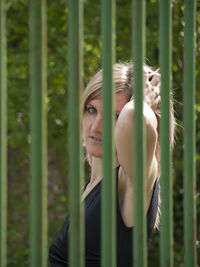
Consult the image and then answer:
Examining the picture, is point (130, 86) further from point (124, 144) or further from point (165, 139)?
point (165, 139)

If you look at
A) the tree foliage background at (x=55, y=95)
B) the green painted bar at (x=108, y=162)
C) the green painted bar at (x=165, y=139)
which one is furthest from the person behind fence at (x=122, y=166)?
the tree foliage background at (x=55, y=95)

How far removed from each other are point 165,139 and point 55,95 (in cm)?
456

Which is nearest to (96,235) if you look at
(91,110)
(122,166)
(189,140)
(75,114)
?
(122,166)

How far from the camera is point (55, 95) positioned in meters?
5.89

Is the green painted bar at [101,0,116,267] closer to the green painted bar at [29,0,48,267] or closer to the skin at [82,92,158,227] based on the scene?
the green painted bar at [29,0,48,267]

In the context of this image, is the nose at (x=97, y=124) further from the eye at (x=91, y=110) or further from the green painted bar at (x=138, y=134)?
the green painted bar at (x=138, y=134)

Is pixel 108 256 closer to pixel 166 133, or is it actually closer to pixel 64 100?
pixel 166 133

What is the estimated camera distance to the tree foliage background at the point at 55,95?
223 inches

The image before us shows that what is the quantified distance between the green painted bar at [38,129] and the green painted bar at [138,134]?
0.24m

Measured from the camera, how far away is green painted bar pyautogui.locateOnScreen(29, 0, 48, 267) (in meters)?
1.22

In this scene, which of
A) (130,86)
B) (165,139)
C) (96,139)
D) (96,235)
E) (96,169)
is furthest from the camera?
(96,169)

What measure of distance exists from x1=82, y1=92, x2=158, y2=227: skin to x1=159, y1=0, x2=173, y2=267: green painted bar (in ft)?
0.55

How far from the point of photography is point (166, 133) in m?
1.40

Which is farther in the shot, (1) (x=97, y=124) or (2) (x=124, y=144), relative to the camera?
(1) (x=97, y=124)
